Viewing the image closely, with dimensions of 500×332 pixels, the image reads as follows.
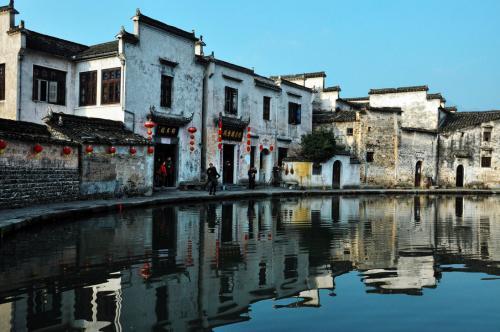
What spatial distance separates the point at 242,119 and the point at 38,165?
1455 centimetres

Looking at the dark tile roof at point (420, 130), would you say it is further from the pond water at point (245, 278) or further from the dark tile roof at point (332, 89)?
the pond water at point (245, 278)

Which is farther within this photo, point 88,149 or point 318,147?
point 318,147

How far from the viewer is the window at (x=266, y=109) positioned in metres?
29.0

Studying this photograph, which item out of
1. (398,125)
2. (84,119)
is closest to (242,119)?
(84,119)

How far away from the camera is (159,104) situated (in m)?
21.7

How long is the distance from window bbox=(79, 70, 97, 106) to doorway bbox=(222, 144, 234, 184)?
757 cm

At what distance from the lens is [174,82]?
73.7ft

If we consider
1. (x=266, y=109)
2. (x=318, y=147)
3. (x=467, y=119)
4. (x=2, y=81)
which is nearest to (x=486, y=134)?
(x=467, y=119)

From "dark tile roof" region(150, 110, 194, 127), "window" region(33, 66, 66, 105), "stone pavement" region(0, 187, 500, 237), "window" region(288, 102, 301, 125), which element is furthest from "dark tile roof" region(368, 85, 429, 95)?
"window" region(33, 66, 66, 105)

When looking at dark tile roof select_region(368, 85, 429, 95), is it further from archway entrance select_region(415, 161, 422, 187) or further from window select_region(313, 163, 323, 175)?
window select_region(313, 163, 323, 175)

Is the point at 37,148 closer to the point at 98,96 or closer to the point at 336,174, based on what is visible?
the point at 98,96

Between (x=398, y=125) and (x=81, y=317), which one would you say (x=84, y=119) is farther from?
(x=398, y=125)

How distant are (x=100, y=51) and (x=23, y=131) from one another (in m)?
7.64

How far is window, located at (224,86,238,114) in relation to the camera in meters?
25.8
